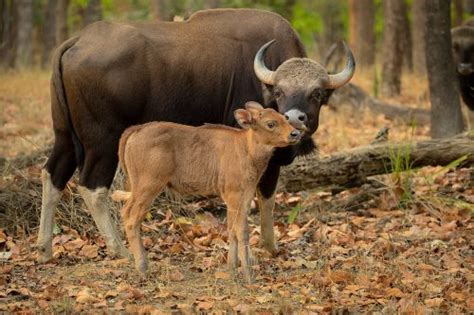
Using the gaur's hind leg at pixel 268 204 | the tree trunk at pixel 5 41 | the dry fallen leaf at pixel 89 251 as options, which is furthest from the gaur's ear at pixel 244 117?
the tree trunk at pixel 5 41

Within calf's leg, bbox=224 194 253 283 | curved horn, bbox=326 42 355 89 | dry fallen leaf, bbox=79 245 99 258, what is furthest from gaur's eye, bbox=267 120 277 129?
dry fallen leaf, bbox=79 245 99 258

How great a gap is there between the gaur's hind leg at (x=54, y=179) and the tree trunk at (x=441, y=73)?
629cm

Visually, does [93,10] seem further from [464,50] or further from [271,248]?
[271,248]

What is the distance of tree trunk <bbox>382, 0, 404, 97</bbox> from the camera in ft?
67.0

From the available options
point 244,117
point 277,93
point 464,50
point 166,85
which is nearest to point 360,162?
point 277,93

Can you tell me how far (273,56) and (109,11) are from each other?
35.5 meters

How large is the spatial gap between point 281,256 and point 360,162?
216 cm

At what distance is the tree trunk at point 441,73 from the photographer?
42.0 ft

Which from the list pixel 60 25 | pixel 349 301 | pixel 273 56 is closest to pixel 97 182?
pixel 273 56

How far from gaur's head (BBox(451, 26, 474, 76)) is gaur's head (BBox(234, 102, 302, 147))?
26.9 ft

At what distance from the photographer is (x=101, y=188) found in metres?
8.60

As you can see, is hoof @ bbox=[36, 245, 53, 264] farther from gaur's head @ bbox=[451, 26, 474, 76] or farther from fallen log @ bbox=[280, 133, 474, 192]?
gaur's head @ bbox=[451, 26, 474, 76]

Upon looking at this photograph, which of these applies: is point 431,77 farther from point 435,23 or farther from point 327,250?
A: point 327,250

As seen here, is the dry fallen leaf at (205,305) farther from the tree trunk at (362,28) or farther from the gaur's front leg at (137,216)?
the tree trunk at (362,28)
